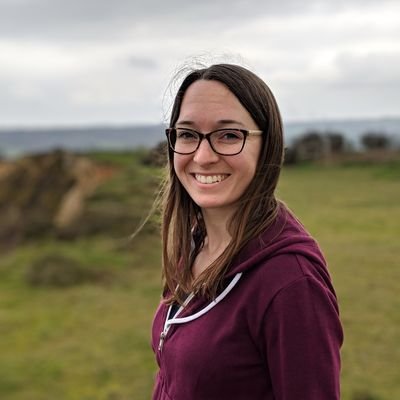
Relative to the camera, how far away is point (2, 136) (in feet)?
125

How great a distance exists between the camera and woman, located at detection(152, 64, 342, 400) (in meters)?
1.21

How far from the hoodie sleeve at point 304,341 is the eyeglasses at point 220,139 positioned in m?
0.33

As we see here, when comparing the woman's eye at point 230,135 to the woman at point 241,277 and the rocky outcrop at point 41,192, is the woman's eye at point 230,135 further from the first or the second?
the rocky outcrop at point 41,192

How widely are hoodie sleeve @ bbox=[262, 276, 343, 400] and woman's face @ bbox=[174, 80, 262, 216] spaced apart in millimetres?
293

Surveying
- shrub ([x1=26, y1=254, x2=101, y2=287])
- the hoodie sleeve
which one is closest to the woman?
the hoodie sleeve

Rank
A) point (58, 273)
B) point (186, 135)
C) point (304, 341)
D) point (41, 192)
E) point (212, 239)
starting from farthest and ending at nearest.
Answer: point (41, 192) < point (58, 273) < point (212, 239) < point (186, 135) < point (304, 341)

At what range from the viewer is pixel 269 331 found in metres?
1.22

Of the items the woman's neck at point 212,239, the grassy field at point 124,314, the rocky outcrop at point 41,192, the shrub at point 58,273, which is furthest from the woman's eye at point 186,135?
the rocky outcrop at point 41,192

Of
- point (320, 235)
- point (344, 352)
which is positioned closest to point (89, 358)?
point (344, 352)

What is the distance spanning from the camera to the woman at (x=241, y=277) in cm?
121

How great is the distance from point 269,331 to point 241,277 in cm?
14

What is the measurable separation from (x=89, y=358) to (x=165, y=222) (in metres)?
3.39

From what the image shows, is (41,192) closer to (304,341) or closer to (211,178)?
(211,178)

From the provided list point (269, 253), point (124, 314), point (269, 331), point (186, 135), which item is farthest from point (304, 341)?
point (124, 314)
